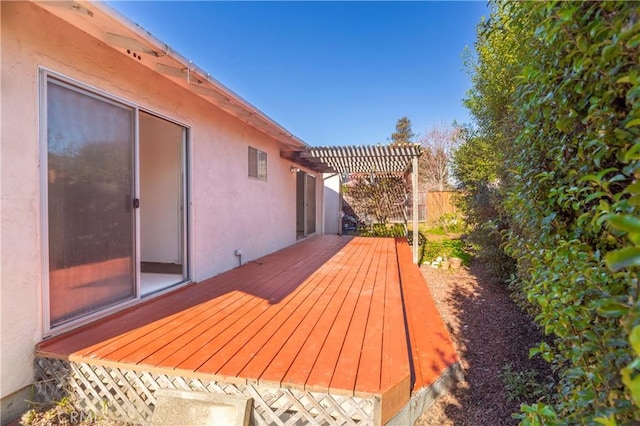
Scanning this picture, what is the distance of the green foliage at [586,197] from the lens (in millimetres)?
800

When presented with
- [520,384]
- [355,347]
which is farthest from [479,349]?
[355,347]

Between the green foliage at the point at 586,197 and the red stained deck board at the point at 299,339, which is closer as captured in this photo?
the green foliage at the point at 586,197

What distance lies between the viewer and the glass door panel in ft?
8.22

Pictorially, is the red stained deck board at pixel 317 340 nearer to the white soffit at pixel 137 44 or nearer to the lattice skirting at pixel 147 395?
the lattice skirting at pixel 147 395

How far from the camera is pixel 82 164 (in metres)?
2.71

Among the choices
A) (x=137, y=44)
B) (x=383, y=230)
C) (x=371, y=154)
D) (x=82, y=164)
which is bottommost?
(x=383, y=230)

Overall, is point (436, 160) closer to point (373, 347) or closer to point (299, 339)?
point (373, 347)

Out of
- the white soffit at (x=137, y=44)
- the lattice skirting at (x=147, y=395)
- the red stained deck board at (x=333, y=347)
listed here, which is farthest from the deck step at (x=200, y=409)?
the white soffit at (x=137, y=44)

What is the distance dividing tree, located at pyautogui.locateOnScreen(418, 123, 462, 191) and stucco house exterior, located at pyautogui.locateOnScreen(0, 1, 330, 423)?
69.6 ft

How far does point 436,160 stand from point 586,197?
24258 mm

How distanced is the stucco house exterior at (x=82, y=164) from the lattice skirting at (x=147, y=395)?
24 centimetres

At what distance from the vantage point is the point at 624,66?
0.99 meters

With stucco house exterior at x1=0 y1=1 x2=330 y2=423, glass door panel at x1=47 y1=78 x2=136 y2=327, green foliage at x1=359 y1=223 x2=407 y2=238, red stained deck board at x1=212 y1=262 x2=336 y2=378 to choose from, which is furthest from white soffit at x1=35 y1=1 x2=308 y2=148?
green foliage at x1=359 y1=223 x2=407 y2=238

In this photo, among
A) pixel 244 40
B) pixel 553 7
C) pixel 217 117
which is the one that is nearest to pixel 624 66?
pixel 553 7
